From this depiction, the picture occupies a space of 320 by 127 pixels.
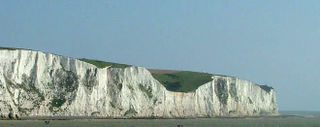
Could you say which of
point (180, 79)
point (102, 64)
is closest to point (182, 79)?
point (180, 79)

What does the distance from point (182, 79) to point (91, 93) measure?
123 feet

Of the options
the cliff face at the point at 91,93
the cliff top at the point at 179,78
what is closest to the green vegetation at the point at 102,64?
the cliff top at the point at 179,78

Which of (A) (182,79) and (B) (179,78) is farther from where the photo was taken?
(B) (179,78)

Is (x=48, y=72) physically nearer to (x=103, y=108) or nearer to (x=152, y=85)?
(x=103, y=108)

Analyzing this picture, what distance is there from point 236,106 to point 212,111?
9795 millimetres

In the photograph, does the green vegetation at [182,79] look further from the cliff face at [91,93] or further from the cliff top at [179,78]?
the cliff face at [91,93]

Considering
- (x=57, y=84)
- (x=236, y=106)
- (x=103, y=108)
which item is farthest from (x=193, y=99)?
(x=57, y=84)

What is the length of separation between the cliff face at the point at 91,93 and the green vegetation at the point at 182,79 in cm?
205

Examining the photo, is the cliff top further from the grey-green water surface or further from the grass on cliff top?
the grey-green water surface

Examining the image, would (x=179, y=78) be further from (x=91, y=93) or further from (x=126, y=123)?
(x=126, y=123)

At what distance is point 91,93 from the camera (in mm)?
98438

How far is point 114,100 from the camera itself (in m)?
103

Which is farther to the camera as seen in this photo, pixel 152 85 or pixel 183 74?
pixel 183 74

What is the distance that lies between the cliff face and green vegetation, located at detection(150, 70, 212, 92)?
205 cm
